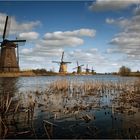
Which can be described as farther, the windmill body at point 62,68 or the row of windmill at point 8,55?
the windmill body at point 62,68

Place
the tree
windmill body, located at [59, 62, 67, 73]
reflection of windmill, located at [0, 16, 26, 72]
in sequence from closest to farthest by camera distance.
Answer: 1. reflection of windmill, located at [0, 16, 26, 72]
2. the tree
3. windmill body, located at [59, 62, 67, 73]

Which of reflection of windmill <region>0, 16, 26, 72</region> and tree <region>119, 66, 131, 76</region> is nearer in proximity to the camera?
reflection of windmill <region>0, 16, 26, 72</region>

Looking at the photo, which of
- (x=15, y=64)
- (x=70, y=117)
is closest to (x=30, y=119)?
(x=70, y=117)

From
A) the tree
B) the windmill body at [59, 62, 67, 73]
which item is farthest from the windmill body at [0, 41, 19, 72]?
the windmill body at [59, 62, 67, 73]

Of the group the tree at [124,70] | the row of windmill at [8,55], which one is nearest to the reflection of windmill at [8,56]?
the row of windmill at [8,55]

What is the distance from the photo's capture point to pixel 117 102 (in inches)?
560

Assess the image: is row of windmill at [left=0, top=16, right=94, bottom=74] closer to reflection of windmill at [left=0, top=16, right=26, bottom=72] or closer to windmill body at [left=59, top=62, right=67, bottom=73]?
reflection of windmill at [left=0, top=16, right=26, bottom=72]

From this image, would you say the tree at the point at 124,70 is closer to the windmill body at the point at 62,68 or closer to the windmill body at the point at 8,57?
the windmill body at the point at 62,68

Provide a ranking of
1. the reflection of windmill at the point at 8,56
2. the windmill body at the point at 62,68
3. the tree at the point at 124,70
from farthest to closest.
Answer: the windmill body at the point at 62,68 → the tree at the point at 124,70 → the reflection of windmill at the point at 8,56

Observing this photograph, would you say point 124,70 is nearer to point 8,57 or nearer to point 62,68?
point 62,68

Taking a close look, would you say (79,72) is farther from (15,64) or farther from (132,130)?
(132,130)

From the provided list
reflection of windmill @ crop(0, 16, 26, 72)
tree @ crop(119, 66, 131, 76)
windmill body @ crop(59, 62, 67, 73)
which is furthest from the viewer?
windmill body @ crop(59, 62, 67, 73)

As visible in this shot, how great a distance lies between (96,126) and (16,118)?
10.3 feet

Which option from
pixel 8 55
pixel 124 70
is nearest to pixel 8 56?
pixel 8 55
